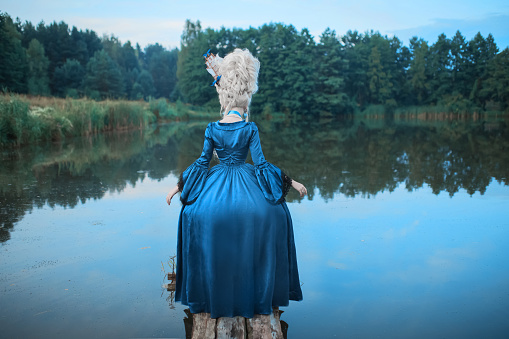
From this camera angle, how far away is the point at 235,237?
2.67 metres

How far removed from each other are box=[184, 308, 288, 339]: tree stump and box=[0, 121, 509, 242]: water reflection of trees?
3.08m

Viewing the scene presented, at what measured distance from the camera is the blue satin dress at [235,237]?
8.77 ft

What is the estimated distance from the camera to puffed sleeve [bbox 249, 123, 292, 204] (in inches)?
109

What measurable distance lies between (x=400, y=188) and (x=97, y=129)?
1414cm

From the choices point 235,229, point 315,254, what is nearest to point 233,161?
point 235,229

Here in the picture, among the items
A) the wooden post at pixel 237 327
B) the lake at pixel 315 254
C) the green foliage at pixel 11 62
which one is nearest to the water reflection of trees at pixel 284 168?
the lake at pixel 315 254

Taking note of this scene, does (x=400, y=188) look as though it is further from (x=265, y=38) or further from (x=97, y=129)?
(x=265, y=38)

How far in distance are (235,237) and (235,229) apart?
0.05 meters

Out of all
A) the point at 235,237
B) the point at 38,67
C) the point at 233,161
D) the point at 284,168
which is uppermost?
the point at 38,67

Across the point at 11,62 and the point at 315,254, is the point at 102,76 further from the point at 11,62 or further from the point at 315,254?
the point at 315,254

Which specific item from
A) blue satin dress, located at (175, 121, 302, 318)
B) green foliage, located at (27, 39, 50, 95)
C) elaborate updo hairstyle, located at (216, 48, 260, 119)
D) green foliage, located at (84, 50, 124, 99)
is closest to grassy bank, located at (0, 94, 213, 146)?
elaborate updo hairstyle, located at (216, 48, 260, 119)

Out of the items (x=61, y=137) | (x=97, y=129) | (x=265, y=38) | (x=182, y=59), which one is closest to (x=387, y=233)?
(x=61, y=137)

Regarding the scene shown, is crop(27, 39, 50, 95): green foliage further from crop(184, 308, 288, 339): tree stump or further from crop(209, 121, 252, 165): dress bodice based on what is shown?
crop(184, 308, 288, 339): tree stump

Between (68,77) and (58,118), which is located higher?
(68,77)
